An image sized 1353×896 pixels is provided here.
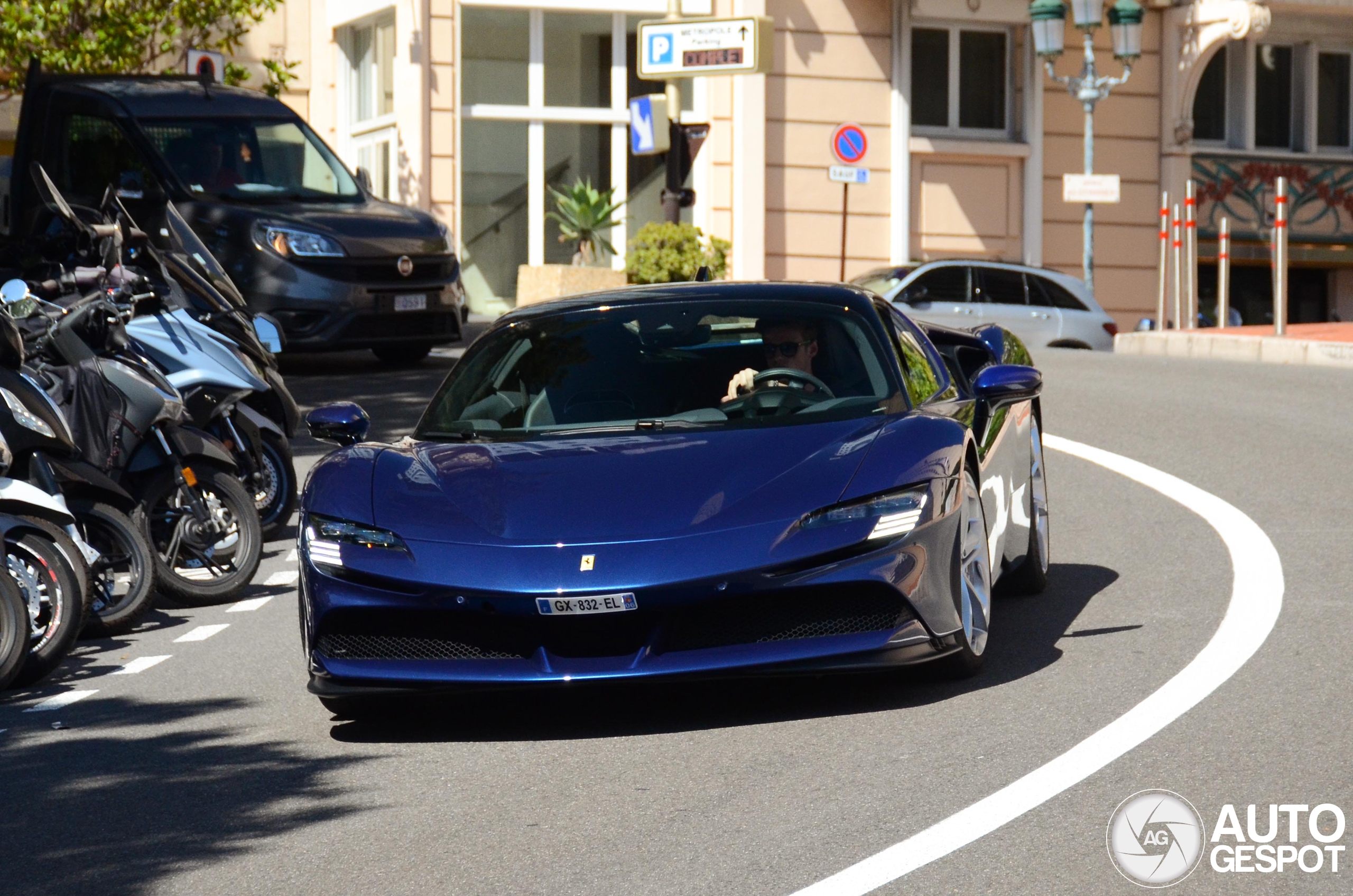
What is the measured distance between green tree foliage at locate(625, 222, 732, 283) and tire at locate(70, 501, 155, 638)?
17.5 m

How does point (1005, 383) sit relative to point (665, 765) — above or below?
above

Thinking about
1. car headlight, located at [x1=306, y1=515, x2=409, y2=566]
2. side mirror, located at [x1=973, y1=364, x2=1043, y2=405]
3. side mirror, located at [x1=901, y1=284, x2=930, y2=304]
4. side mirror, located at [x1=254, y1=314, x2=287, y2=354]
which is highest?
side mirror, located at [x1=901, y1=284, x2=930, y2=304]

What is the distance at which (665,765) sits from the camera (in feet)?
17.5

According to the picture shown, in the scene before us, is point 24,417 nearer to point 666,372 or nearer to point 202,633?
point 202,633

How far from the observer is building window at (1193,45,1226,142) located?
3344cm

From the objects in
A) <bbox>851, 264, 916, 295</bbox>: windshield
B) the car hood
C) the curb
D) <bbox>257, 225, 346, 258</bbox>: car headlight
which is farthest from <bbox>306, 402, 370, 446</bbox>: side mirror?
<bbox>851, 264, 916, 295</bbox>: windshield

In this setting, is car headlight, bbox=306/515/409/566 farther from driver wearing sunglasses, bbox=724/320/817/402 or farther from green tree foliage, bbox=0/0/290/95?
green tree foliage, bbox=0/0/290/95

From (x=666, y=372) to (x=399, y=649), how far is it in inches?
61.9

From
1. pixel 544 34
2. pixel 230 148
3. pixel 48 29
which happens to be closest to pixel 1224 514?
pixel 230 148

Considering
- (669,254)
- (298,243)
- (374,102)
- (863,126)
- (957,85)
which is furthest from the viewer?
(957,85)

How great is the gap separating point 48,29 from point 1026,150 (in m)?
14.8

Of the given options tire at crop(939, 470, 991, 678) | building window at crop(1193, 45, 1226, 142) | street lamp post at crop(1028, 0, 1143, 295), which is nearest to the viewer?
tire at crop(939, 470, 991, 678)

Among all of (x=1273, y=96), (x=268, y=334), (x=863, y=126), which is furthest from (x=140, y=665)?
(x=1273, y=96)

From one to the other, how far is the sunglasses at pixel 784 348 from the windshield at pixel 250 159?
11246 mm
